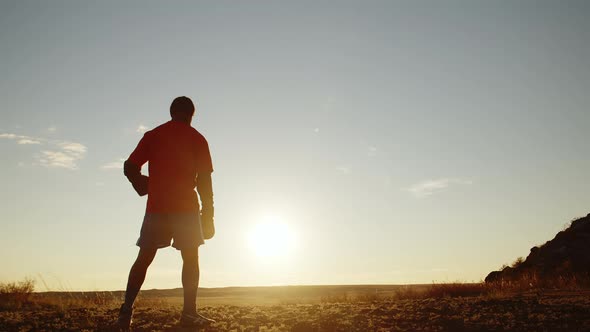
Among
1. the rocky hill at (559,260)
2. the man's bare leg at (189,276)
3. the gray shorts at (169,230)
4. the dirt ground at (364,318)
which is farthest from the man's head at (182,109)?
the rocky hill at (559,260)

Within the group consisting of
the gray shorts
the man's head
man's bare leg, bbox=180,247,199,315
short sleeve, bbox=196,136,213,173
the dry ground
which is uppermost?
the man's head

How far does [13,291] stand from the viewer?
12.1m

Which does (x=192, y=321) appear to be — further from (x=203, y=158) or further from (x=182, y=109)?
(x=182, y=109)

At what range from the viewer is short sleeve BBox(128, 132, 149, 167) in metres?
6.23

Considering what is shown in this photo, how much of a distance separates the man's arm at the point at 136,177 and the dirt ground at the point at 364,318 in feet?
5.21

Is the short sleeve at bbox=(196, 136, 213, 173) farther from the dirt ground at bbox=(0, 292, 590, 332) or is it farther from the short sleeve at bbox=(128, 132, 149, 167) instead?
the dirt ground at bbox=(0, 292, 590, 332)

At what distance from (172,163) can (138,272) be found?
129 centimetres

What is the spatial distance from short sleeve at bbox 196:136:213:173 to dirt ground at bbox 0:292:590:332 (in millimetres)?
1855

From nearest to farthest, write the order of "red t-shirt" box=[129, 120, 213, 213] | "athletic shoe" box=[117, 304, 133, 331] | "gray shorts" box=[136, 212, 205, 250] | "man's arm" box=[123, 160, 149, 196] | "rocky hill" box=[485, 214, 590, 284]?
"athletic shoe" box=[117, 304, 133, 331] → "gray shorts" box=[136, 212, 205, 250] → "red t-shirt" box=[129, 120, 213, 213] → "man's arm" box=[123, 160, 149, 196] → "rocky hill" box=[485, 214, 590, 284]

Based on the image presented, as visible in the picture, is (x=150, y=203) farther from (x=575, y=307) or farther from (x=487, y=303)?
(x=575, y=307)

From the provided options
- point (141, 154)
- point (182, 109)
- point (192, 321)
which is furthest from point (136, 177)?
point (192, 321)

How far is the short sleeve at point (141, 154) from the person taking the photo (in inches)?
245

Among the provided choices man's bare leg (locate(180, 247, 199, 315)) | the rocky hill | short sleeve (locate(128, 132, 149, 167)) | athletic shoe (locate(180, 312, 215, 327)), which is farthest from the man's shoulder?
the rocky hill

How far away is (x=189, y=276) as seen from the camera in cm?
616
